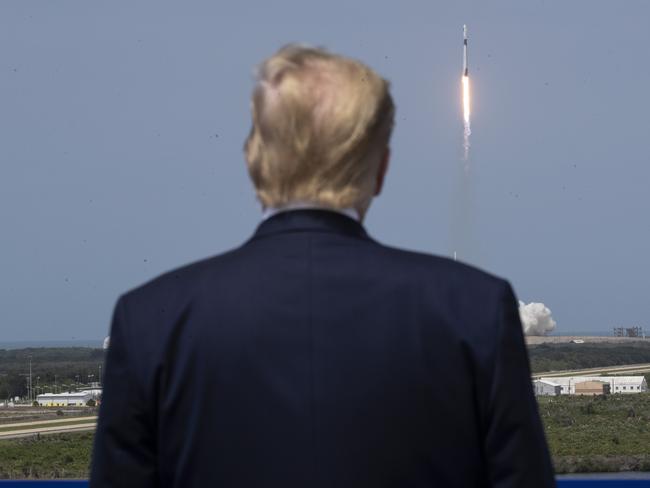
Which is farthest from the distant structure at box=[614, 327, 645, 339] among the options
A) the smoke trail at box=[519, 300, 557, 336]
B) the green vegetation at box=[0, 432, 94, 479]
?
the green vegetation at box=[0, 432, 94, 479]

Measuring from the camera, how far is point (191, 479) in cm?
163

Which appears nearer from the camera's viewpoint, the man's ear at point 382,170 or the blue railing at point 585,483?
the man's ear at point 382,170

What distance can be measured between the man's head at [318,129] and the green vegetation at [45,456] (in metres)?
23.1

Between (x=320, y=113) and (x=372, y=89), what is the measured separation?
8cm

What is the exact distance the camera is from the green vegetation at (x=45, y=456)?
26484mm

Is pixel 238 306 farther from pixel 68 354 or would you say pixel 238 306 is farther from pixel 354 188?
pixel 68 354

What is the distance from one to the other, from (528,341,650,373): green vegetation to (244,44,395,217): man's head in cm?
5705

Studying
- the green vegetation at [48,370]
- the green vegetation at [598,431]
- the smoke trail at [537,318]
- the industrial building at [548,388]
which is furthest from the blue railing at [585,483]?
the smoke trail at [537,318]

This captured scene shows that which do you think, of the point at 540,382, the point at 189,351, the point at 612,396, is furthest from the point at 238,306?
the point at 540,382

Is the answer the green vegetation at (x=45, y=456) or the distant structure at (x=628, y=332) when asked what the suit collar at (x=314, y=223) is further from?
the distant structure at (x=628, y=332)

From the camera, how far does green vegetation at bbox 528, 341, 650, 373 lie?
6250 cm

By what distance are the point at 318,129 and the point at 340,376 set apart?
0.33m

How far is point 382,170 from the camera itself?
1.77 metres

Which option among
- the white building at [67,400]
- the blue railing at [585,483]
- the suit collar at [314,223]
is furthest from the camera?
the white building at [67,400]
